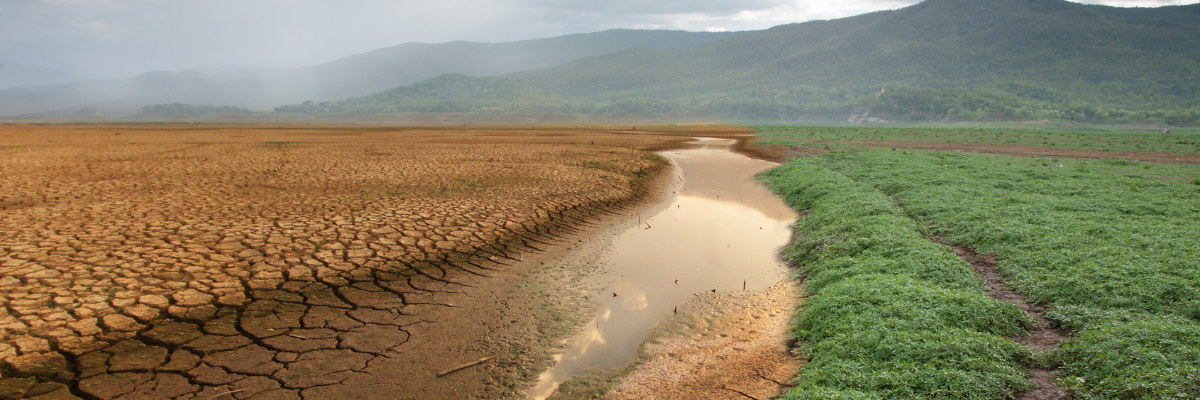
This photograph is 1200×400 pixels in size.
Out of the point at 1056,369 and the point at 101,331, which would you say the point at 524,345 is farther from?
the point at 1056,369

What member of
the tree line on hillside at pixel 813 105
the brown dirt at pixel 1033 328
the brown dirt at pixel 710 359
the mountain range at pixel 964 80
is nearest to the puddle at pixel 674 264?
the brown dirt at pixel 710 359

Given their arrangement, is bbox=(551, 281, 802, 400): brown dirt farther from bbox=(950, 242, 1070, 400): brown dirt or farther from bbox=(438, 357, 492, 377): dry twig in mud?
bbox=(950, 242, 1070, 400): brown dirt

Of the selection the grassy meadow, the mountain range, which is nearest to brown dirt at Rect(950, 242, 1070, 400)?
the grassy meadow

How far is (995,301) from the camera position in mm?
5457

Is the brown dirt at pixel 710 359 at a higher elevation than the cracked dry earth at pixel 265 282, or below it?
below

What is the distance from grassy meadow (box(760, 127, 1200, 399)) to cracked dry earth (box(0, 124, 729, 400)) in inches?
132

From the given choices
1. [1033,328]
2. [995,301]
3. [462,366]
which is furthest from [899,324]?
[462,366]

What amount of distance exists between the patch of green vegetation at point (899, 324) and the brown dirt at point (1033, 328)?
0.35ft

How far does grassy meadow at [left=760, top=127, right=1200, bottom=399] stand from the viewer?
4.01 metres

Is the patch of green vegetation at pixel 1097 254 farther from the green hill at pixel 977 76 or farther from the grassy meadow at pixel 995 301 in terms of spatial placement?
the green hill at pixel 977 76

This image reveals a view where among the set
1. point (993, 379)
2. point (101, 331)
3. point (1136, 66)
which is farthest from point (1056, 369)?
Result: point (1136, 66)

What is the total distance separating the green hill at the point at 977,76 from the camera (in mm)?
117438

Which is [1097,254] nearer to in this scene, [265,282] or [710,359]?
[710,359]

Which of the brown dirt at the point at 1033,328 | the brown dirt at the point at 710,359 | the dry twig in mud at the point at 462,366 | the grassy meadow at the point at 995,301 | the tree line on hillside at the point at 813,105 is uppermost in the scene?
the tree line on hillside at the point at 813,105
